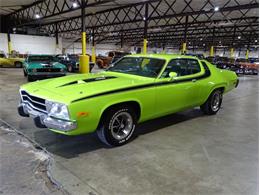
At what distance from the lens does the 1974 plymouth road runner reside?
3.23 metres

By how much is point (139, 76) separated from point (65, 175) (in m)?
2.15

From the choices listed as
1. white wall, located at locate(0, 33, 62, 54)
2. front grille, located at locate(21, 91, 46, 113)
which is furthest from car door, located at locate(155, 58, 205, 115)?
white wall, located at locate(0, 33, 62, 54)

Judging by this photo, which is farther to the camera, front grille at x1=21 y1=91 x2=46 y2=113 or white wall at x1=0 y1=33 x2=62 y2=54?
white wall at x1=0 y1=33 x2=62 y2=54

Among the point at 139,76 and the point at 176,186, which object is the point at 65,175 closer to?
the point at 176,186

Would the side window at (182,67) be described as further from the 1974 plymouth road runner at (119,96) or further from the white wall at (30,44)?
the white wall at (30,44)

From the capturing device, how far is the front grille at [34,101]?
354 centimetres

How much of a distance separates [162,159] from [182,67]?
2278 mm

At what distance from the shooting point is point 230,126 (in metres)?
5.05

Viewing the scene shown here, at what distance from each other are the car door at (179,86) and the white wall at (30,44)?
98.6 feet

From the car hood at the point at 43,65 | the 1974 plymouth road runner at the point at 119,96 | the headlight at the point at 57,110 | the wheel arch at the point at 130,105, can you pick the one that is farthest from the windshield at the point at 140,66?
the car hood at the point at 43,65

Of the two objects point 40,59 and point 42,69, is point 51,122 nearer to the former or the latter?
point 42,69

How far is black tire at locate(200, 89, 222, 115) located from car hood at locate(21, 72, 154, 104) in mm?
2328

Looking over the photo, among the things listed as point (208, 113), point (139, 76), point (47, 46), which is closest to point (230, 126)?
point (208, 113)

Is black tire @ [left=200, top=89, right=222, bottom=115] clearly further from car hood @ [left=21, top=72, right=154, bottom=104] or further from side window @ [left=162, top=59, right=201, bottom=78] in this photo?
car hood @ [left=21, top=72, right=154, bottom=104]
